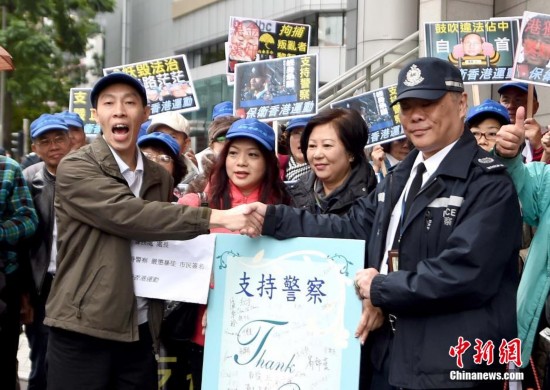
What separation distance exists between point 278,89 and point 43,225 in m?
2.73

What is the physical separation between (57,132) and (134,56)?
3461 cm

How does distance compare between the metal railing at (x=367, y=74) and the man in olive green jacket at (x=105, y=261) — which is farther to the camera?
the metal railing at (x=367, y=74)

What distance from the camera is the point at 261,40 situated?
9461 mm

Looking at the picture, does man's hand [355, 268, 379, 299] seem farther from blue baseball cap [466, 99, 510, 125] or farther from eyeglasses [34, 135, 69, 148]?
eyeglasses [34, 135, 69, 148]

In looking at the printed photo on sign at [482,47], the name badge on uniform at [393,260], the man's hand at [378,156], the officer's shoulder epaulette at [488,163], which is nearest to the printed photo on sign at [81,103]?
the man's hand at [378,156]

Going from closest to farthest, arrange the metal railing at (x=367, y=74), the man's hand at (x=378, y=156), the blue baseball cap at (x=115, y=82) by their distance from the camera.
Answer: the blue baseball cap at (x=115, y=82) < the man's hand at (x=378, y=156) < the metal railing at (x=367, y=74)

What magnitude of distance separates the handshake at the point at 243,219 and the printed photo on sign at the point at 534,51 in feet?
9.37

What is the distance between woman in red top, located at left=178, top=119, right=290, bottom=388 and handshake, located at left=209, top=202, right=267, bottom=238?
36 cm

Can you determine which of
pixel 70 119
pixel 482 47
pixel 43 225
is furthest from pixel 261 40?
pixel 43 225

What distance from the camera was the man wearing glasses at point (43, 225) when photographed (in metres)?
5.12

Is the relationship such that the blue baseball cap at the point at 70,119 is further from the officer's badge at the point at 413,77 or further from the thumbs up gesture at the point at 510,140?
the thumbs up gesture at the point at 510,140

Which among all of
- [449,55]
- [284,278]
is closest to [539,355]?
[284,278]

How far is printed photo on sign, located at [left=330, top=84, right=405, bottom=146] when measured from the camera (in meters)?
6.70
